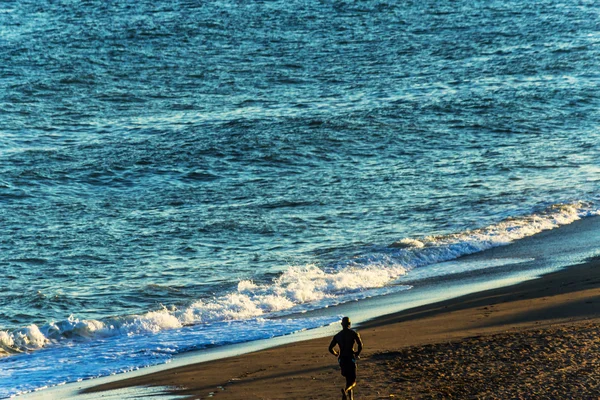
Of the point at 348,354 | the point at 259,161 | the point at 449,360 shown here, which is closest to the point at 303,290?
the point at 449,360

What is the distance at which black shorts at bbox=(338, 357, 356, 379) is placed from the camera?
32.7ft

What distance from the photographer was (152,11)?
140ft

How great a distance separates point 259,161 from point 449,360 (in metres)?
15.1

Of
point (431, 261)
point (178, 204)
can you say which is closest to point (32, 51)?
point (178, 204)

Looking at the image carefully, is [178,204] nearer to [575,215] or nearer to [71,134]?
[71,134]

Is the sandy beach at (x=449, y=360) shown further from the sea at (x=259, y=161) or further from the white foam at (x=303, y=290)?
the white foam at (x=303, y=290)

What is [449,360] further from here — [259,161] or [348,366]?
[259,161]

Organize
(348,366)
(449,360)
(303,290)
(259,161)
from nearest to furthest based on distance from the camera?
(348,366) < (449,360) < (303,290) < (259,161)

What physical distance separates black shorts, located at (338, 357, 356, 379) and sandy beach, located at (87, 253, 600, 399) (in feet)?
1.30

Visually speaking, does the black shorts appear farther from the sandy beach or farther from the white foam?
the white foam

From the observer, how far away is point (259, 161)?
1011 inches

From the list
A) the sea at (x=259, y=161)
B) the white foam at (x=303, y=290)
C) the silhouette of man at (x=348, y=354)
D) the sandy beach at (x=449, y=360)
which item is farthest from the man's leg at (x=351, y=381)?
the white foam at (x=303, y=290)

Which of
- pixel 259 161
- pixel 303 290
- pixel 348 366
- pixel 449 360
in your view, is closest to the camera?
pixel 348 366

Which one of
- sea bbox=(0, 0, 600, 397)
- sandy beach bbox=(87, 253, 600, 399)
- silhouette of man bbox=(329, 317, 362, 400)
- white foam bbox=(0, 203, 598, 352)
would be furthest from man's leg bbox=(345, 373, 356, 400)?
white foam bbox=(0, 203, 598, 352)
